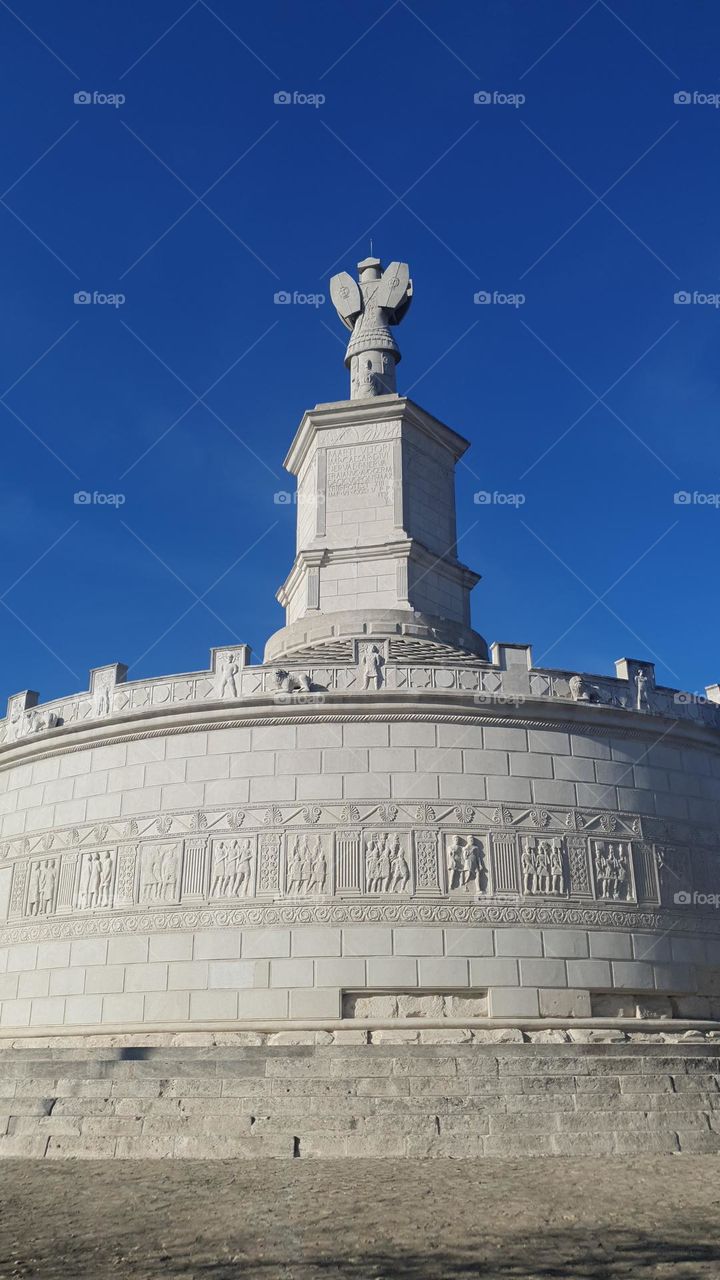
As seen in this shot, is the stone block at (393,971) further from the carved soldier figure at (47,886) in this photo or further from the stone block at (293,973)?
the carved soldier figure at (47,886)

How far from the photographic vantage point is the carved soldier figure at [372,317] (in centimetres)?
2830

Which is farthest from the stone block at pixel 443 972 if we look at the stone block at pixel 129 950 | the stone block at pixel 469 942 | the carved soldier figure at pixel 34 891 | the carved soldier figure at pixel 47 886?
the carved soldier figure at pixel 34 891

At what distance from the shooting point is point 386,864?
719 inches

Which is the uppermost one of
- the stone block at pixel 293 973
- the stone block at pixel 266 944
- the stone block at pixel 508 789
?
the stone block at pixel 508 789

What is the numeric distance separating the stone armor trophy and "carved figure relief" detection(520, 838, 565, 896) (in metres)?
13.6

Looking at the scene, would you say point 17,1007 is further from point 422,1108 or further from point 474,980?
point 422,1108

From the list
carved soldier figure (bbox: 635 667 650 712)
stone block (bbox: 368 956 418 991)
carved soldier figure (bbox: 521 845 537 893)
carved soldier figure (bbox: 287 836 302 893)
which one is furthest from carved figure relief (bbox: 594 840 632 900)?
carved soldier figure (bbox: 287 836 302 893)

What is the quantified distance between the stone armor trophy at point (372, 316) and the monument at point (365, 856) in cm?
961

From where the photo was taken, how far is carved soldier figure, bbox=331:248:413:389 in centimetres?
2830

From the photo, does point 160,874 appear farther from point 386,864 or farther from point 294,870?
point 386,864

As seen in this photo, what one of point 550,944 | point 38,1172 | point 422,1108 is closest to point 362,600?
point 550,944

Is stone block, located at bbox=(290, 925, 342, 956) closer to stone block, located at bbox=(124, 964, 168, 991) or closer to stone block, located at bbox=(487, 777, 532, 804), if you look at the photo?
stone block, located at bbox=(124, 964, 168, 991)

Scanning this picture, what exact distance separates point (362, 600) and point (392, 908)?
922 cm

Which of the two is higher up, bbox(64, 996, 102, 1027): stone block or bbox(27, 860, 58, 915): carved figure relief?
bbox(27, 860, 58, 915): carved figure relief
